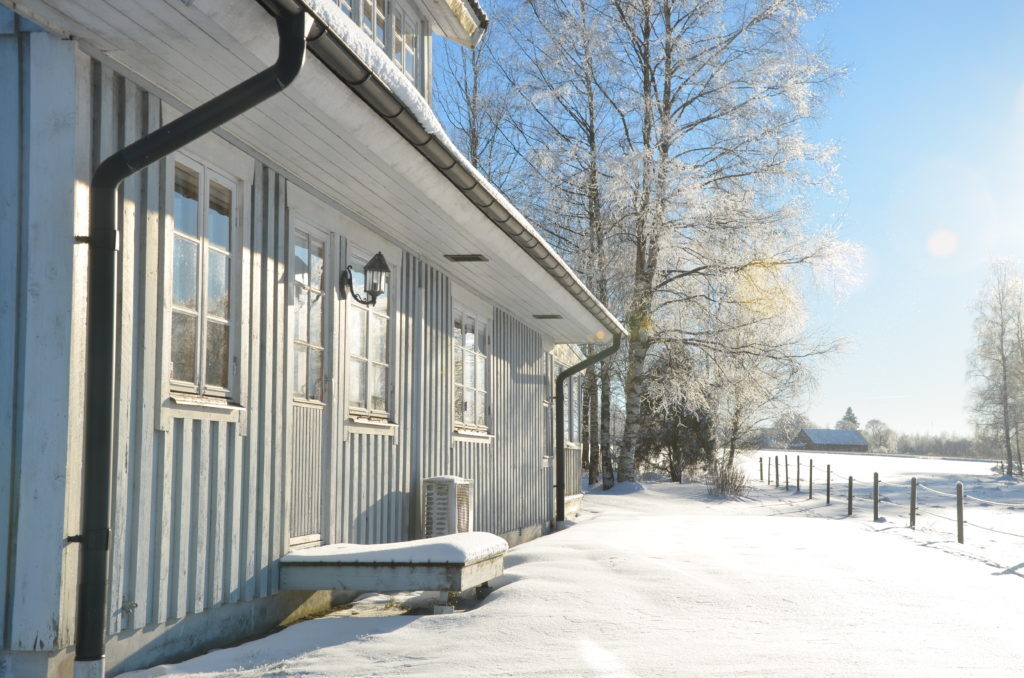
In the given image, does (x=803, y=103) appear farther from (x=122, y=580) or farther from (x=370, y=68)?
(x=122, y=580)

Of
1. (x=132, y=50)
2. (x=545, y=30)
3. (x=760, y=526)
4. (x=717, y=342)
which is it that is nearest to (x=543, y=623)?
(x=132, y=50)

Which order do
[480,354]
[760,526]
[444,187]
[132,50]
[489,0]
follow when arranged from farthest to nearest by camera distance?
[489,0]
[760,526]
[480,354]
[444,187]
[132,50]

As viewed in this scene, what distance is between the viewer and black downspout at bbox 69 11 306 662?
3.44 meters

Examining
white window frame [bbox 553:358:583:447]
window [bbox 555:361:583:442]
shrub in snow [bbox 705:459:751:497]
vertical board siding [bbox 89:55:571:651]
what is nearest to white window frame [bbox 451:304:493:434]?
vertical board siding [bbox 89:55:571:651]

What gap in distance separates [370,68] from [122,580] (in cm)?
236

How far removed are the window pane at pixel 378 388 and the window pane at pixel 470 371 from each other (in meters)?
2.23

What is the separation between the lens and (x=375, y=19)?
774 cm

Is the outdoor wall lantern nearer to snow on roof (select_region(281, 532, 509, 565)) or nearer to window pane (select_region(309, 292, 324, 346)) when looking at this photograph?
window pane (select_region(309, 292, 324, 346))

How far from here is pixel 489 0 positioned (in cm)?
2002

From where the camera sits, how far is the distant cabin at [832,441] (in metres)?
96.7

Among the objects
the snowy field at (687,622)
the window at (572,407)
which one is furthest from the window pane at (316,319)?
the window at (572,407)

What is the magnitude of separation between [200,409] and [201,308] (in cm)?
48

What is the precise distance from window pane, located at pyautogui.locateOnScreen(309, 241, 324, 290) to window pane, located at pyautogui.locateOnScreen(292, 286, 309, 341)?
112 millimetres

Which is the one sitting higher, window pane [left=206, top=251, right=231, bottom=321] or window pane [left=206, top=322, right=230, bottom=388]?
window pane [left=206, top=251, right=231, bottom=321]
